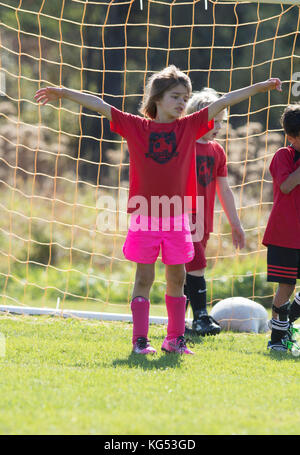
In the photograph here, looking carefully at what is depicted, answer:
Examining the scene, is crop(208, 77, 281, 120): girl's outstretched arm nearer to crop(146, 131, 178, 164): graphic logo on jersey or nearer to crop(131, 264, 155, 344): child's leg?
crop(146, 131, 178, 164): graphic logo on jersey

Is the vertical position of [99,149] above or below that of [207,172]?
above

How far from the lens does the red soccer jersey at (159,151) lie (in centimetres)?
352

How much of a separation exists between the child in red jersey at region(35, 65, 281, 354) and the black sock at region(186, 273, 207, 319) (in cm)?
65

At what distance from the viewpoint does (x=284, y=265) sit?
3.71 m

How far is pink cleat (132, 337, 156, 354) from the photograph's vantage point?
3566 millimetres

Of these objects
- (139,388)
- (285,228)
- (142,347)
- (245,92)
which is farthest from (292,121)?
(139,388)

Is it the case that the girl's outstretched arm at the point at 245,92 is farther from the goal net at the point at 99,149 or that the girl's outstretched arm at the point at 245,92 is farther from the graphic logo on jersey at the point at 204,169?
the goal net at the point at 99,149

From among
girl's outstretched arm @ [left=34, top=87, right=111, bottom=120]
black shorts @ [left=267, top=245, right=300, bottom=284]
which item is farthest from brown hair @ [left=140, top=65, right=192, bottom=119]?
black shorts @ [left=267, top=245, right=300, bottom=284]

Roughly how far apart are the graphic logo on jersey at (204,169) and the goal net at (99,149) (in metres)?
1.11

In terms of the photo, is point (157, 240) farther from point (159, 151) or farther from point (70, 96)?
point (70, 96)

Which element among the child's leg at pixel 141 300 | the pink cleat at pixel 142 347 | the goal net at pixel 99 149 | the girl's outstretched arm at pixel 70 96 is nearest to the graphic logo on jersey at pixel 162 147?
the girl's outstretched arm at pixel 70 96

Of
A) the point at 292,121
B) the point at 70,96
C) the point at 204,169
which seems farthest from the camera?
the point at 204,169

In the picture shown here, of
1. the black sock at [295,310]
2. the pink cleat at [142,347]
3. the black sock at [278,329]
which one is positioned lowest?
the pink cleat at [142,347]

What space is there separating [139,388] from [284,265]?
132cm
